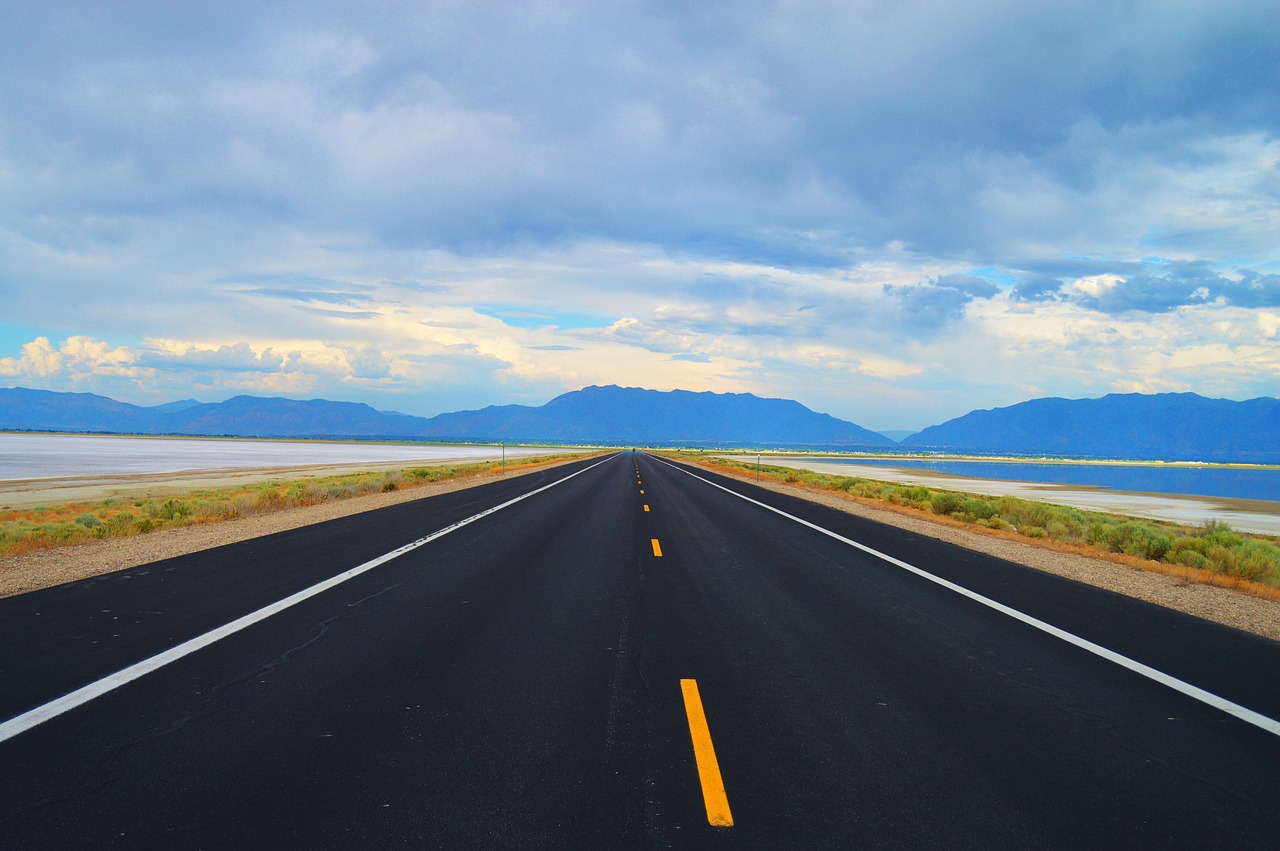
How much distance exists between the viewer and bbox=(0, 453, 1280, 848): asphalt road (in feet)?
11.7

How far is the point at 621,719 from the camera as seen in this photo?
4.90 metres

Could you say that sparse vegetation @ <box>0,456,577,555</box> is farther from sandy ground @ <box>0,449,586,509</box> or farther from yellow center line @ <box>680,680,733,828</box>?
yellow center line @ <box>680,680,733,828</box>

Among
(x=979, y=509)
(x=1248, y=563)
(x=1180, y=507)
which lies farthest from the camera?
(x=1180, y=507)

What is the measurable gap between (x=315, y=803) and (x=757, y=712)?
289 centimetres

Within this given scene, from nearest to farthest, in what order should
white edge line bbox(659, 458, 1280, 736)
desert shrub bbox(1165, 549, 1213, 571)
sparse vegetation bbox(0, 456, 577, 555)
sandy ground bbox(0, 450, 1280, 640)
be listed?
white edge line bbox(659, 458, 1280, 736) → sandy ground bbox(0, 450, 1280, 640) → desert shrub bbox(1165, 549, 1213, 571) → sparse vegetation bbox(0, 456, 577, 555)

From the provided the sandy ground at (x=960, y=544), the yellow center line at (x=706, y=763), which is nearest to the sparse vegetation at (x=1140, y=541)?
the sandy ground at (x=960, y=544)

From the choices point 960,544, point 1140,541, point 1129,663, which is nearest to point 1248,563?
point 1140,541

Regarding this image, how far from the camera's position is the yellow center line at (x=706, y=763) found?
3588 mm

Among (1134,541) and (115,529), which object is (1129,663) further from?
(115,529)

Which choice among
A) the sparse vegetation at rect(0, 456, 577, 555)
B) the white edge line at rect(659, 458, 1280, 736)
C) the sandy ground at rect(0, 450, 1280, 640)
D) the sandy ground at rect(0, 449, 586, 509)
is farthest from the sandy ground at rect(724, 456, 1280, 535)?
the sandy ground at rect(0, 449, 586, 509)

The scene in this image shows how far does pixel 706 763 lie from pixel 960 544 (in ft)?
42.9

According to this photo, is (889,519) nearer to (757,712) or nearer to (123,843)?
(757,712)

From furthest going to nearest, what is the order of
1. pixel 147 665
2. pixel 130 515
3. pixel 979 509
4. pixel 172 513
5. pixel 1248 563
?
pixel 979 509 → pixel 172 513 → pixel 130 515 → pixel 1248 563 → pixel 147 665

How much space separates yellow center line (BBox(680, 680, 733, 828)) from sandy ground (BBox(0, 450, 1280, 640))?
6.95 metres
